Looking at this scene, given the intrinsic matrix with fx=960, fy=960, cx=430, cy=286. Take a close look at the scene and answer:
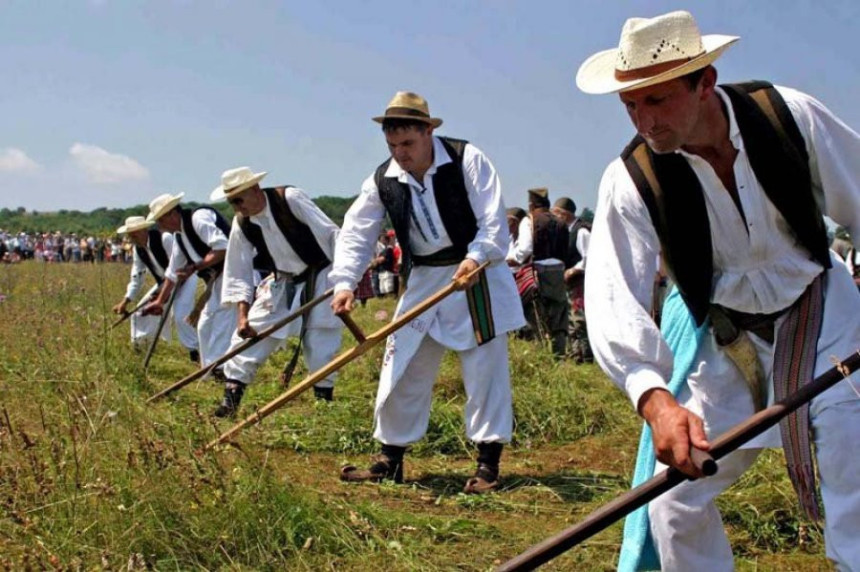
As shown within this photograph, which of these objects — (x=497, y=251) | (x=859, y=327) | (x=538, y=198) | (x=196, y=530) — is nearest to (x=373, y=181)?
(x=497, y=251)

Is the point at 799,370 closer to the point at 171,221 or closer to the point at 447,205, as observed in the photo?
the point at 447,205

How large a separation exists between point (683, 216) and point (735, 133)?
255 mm

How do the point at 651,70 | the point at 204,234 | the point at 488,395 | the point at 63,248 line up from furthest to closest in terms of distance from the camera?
1. the point at 63,248
2. the point at 204,234
3. the point at 488,395
4. the point at 651,70

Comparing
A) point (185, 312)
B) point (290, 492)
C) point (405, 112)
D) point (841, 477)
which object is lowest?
point (290, 492)

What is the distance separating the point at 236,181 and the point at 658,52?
5010 millimetres

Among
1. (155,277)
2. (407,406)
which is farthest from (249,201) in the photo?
(155,277)

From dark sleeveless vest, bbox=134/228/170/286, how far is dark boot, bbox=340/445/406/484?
5.72 meters

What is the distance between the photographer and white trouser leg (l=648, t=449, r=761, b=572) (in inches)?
105

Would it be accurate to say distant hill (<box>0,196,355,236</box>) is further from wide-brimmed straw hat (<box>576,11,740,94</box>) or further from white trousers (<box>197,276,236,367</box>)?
wide-brimmed straw hat (<box>576,11,740,94</box>)

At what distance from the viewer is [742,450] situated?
268 cm

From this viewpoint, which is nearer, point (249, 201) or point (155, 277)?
point (249, 201)

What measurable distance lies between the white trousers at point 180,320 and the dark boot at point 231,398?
11.7 ft

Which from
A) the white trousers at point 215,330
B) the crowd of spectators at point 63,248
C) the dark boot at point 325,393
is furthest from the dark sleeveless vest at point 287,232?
the crowd of spectators at point 63,248

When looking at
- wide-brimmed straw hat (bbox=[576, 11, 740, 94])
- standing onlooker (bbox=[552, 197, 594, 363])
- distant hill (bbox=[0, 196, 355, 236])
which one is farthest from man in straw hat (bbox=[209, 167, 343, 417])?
distant hill (bbox=[0, 196, 355, 236])
